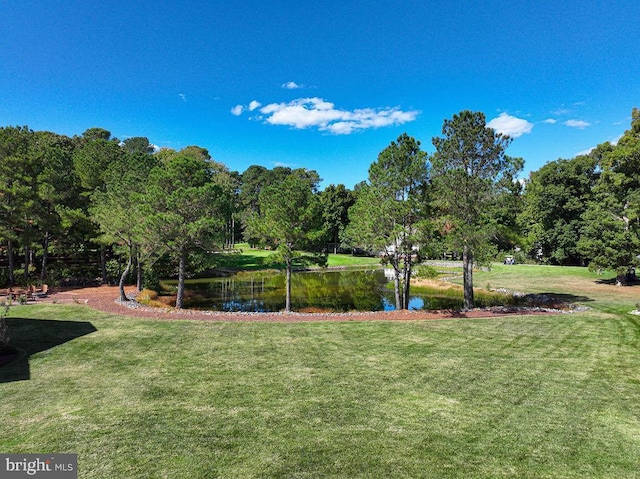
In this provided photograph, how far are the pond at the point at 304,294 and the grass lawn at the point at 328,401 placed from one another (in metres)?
11.5

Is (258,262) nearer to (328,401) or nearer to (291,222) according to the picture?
(291,222)

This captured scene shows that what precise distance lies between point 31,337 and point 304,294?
71.0 ft

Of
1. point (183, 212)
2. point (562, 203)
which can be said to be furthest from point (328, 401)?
point (562, 203)

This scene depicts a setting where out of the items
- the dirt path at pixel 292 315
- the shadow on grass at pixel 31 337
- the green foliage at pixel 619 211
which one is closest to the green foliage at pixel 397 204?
the dirt path at pixel 292 315

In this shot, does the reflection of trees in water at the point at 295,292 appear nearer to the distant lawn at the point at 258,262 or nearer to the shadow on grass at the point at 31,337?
the distant lawn at the point at 258,262

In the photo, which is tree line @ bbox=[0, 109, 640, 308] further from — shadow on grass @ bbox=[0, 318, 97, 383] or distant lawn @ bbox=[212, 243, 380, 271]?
distant lawn @ bbox=[212, 243, 380, 271]

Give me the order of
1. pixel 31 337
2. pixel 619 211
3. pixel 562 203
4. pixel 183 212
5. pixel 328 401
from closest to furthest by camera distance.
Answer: pixel 328 401 → pixel 31 337 → pixel 183 212 → pixel 619 211 → pixel 562 203

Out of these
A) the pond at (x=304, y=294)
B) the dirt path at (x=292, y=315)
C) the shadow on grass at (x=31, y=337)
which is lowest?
the pond at (x=304, y=294)

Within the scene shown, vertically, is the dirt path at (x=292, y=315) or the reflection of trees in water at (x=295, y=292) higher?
the dirt path at (x=292, y=315)

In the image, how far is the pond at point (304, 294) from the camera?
26464mm

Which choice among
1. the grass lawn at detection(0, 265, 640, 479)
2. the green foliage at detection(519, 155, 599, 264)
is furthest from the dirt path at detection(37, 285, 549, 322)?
the green foliage at detection(519, 155, 599, 264)

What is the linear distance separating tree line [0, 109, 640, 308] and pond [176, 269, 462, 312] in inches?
166

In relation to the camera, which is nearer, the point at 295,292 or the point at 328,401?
the point at 328,401

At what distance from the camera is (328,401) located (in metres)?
8.01
